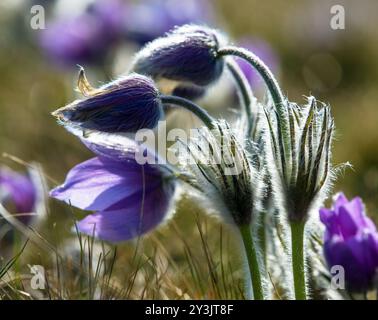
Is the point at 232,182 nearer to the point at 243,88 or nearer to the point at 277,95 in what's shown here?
the point at 277,95

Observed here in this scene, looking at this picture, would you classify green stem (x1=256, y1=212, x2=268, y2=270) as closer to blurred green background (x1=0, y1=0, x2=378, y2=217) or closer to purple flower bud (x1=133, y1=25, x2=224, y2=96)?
purple flower bud (x1=133, y1=25, x2=224, y2=96)

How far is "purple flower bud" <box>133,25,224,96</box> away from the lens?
1.98m

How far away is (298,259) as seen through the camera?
5.58 ft

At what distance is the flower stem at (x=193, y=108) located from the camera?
6.07 feet

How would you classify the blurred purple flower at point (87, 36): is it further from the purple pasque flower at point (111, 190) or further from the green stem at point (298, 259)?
the green stem at point (298, 259)

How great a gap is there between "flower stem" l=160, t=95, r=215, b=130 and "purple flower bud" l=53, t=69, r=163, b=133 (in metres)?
0.03

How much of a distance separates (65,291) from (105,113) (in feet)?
1.57

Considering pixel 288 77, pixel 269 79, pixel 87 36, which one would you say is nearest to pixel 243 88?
pixel 269 79

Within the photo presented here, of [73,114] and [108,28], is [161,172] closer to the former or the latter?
[73,114]

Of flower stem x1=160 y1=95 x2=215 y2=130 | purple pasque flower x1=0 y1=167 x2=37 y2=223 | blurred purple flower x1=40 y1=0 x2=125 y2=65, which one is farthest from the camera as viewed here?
blurred purple flower x1=40 y1=0 x2=125 y2=65

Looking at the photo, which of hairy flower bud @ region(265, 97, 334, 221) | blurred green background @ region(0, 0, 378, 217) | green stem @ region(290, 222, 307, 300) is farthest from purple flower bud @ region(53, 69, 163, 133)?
blurred green background @ region(0, 0, 378, 217)

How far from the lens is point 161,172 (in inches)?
78.7

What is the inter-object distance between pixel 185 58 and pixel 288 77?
11.3 ft
